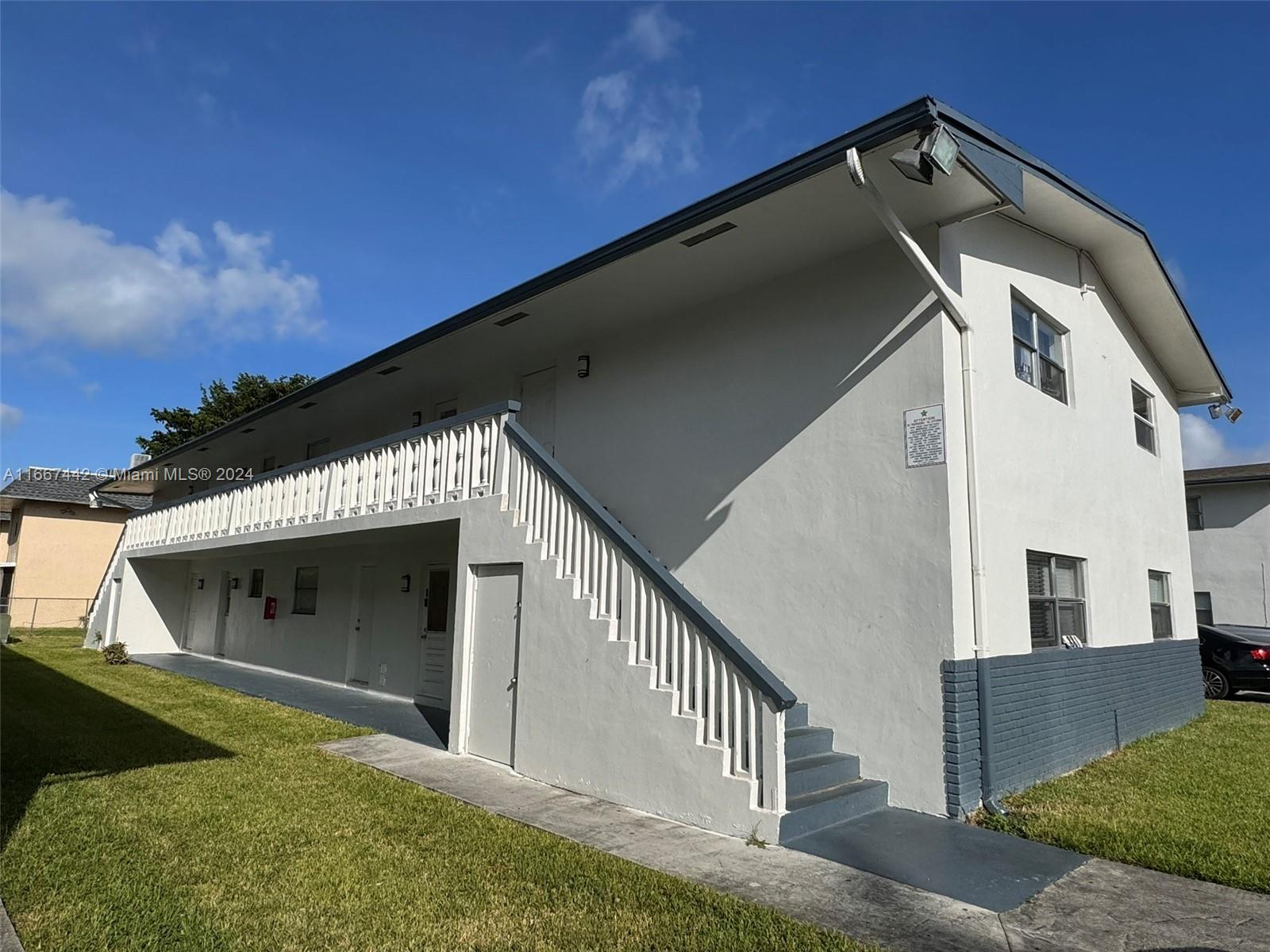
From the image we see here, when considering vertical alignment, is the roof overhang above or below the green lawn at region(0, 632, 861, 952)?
above

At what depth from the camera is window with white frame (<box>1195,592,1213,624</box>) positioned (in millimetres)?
22562

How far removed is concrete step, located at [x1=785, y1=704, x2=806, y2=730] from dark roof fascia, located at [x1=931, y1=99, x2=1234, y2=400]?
4.70 meters

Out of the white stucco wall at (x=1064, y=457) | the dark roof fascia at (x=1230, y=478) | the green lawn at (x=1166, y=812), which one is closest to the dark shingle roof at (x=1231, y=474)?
the dark roof fascia at (x=1230, y=478)

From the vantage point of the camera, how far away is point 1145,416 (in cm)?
1174

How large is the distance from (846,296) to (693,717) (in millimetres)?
4061

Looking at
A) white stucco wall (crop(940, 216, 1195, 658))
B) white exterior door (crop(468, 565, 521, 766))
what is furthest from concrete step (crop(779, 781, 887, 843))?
white exterior door (crop(468, 565, 521, 766))

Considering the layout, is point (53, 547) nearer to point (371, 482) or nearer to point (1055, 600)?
point (371, 482)

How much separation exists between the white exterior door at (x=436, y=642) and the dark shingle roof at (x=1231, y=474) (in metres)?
21.9

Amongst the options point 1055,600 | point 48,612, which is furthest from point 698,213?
point 48,612

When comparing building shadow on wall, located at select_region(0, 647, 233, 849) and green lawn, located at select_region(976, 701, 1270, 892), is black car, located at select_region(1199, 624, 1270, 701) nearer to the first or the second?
green lawn, located at select_region(976, 701, 1270, 892)

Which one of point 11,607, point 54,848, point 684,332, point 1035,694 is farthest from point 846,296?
point 11,607

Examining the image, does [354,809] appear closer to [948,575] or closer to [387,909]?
[387,909]

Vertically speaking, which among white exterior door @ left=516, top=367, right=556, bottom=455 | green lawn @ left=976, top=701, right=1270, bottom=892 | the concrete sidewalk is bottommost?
the concrete sidewalk

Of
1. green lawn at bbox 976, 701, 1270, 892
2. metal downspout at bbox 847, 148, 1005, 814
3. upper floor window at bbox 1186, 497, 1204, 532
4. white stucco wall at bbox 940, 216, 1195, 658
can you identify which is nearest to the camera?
green lawn at bbox 976, 701, 1270, 892
